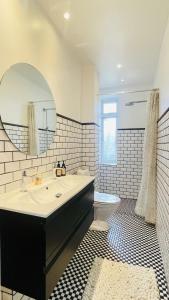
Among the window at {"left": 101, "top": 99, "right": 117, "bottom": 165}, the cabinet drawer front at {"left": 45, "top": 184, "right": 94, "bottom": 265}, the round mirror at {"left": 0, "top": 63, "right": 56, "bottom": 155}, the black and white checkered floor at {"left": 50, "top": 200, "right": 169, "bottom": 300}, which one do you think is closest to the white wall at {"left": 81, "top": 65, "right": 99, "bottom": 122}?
the round mirror at {"left": 0, "top": 63, "right": 56, "bottom": 155}

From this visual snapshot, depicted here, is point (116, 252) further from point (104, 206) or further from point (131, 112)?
point (131, 112)

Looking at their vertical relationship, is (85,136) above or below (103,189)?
above

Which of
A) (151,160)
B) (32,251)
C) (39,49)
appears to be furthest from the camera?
(151,160)

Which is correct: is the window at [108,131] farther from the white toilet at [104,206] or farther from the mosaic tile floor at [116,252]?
the white toilet at [104,206]

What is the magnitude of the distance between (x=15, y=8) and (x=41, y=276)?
6.31 feet

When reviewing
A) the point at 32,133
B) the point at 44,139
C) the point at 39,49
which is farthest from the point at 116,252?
the point at 39,49

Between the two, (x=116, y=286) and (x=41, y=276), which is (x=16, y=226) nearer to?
(x=41, y=276)

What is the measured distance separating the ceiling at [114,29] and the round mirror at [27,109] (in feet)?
2.52

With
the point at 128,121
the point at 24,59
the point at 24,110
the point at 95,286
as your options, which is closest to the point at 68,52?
the point at 24,59

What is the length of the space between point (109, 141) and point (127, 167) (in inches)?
28.5

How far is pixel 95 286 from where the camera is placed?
159 centimetres

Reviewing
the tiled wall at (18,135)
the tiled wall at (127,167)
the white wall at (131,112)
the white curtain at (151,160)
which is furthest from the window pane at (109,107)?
the tiled wall at (18,135)

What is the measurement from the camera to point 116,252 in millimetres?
2102

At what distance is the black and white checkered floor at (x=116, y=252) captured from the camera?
5.18 ft
